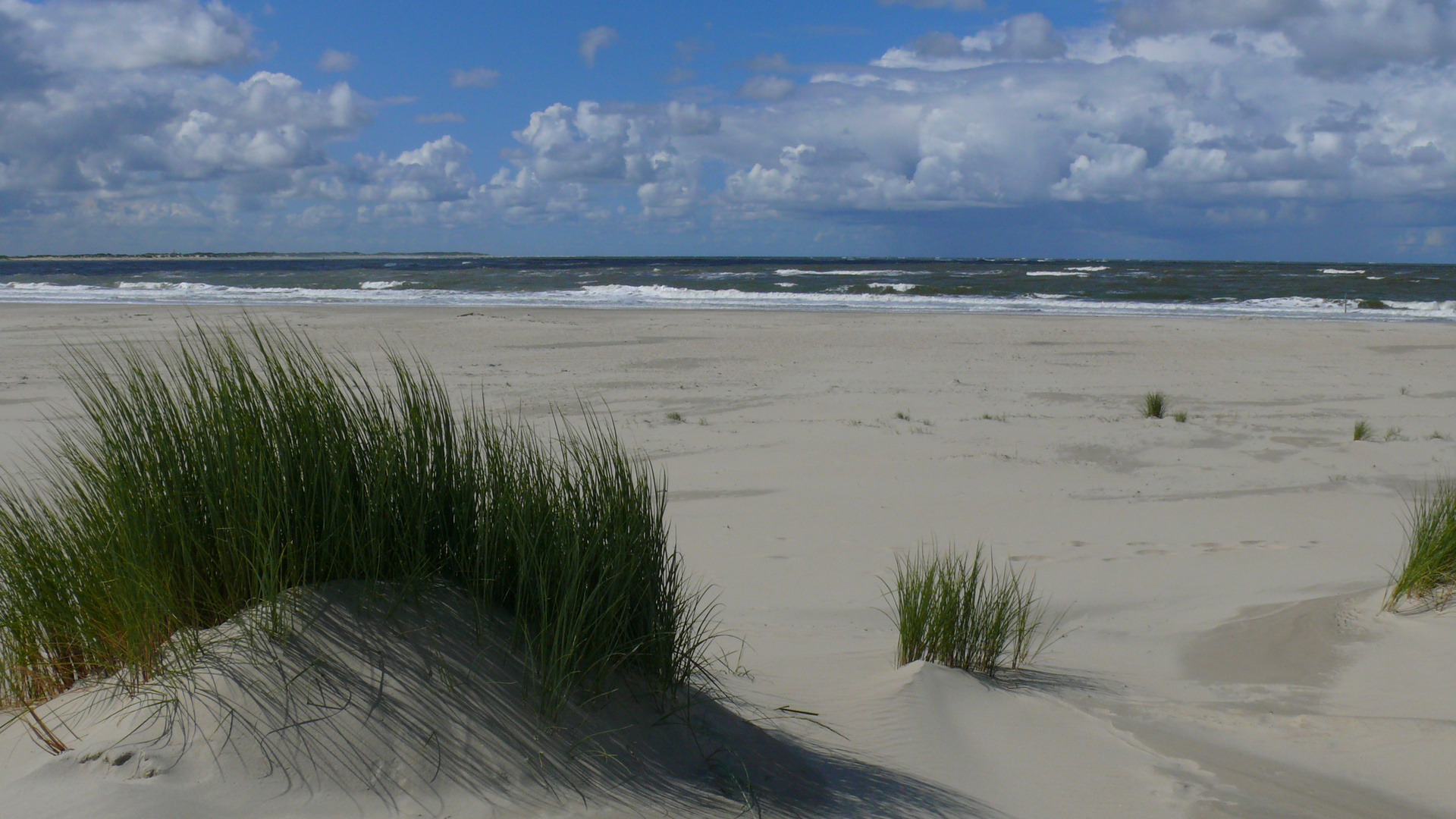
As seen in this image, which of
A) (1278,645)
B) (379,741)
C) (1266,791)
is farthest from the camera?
(1278,645)

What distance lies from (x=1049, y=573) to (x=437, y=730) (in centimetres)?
449

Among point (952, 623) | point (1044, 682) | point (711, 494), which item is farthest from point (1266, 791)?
point (711, 494)

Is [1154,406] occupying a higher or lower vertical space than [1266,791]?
higher

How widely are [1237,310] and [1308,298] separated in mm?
5604

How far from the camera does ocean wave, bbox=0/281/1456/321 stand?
3069 cm

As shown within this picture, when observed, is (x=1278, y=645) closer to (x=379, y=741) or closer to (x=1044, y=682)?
(x=1044, y=682)

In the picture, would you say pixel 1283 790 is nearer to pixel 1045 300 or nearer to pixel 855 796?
pixel 855 796

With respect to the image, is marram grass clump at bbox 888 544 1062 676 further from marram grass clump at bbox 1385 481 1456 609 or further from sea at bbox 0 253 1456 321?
sea at bbox 0 253 1456 321

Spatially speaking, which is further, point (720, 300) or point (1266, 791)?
point (720, 300)

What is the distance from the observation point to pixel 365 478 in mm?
2650

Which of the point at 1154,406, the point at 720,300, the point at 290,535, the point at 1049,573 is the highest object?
the point at 720,300

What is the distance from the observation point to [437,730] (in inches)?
92.4

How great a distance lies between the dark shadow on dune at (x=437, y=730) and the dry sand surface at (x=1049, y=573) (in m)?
0.03

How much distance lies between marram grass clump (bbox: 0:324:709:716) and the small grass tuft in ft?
30.3
